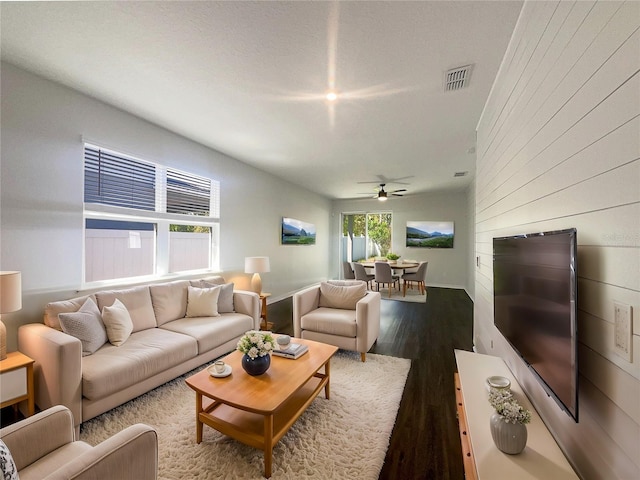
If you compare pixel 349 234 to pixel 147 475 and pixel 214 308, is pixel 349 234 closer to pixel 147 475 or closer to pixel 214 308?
pixel 214 308

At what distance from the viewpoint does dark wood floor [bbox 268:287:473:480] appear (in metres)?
1.72

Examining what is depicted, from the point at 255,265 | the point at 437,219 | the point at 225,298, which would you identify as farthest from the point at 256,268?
the point at 437,219

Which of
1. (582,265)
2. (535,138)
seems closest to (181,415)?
(582,265)

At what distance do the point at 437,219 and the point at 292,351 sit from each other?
7.11m

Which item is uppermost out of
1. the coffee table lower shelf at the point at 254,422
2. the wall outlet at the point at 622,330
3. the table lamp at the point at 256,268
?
the wall outlet at the point at 622,330

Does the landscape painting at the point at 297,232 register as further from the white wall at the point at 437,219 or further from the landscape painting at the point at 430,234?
the landscape painting at the point at 430,234

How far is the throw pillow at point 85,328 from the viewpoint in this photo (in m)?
2.20

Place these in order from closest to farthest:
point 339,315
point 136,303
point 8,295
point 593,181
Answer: point 593,181 → point 8,295 → point 136,303 → point 339,315

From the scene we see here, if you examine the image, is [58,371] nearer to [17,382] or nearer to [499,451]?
[17,382]

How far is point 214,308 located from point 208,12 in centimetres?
286

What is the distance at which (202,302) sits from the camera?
3.32 m

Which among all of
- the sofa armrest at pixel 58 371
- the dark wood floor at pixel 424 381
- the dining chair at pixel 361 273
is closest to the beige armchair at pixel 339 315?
the dark wood floor at pixel 424 381

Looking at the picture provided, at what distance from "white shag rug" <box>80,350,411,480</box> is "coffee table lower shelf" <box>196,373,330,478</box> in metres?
0.13

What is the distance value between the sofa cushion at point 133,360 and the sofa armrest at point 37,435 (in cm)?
75
